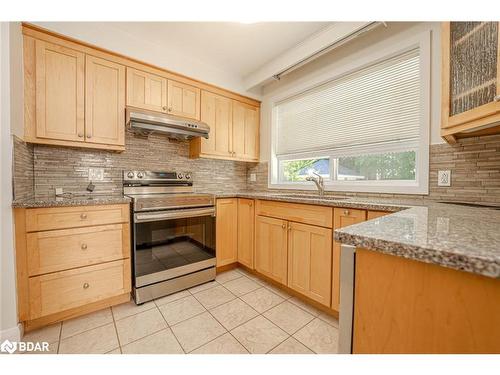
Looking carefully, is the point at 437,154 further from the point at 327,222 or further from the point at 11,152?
the point at 11,152

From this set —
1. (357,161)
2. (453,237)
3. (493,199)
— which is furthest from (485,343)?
(357,161)

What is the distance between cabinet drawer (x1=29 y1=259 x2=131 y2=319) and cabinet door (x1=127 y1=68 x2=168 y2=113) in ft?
4.91

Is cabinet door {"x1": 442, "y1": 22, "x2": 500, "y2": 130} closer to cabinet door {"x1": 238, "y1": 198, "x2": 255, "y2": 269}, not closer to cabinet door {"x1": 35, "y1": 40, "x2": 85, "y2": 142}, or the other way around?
cabinet door {"x1": 238, "y1": 198, "x2": 255, "y2": 269}

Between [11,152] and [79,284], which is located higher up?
[11,152]

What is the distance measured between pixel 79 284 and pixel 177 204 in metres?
0.93

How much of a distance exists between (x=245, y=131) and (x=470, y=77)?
2.21 m

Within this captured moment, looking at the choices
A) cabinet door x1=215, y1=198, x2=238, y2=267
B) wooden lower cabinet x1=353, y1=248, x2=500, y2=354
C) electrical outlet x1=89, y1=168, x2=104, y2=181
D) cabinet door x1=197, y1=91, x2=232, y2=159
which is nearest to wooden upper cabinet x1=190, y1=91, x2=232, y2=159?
cabinet door x1=197, y1=91, x2=232, y2=159

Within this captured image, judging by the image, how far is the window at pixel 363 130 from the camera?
1758 millimetres

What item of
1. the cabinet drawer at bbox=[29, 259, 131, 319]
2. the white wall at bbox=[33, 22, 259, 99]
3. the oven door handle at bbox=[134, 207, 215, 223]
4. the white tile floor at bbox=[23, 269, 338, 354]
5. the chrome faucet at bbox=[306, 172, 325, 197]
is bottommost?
the white tile floor at bbox=[23, 269, 338, 354]

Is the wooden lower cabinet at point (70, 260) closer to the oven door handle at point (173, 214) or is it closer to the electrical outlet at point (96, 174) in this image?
the oven door handle at point (173, 214)

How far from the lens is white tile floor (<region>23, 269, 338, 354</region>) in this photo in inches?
53.3

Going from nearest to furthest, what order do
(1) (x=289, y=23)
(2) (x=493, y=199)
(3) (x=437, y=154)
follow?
(2) (x=493, y=199), (3) (x=437, y=154), (1) (x=289, y=23)

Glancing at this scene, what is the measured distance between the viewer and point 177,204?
198 centimetres

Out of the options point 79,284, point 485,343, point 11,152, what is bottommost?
point 79,284
